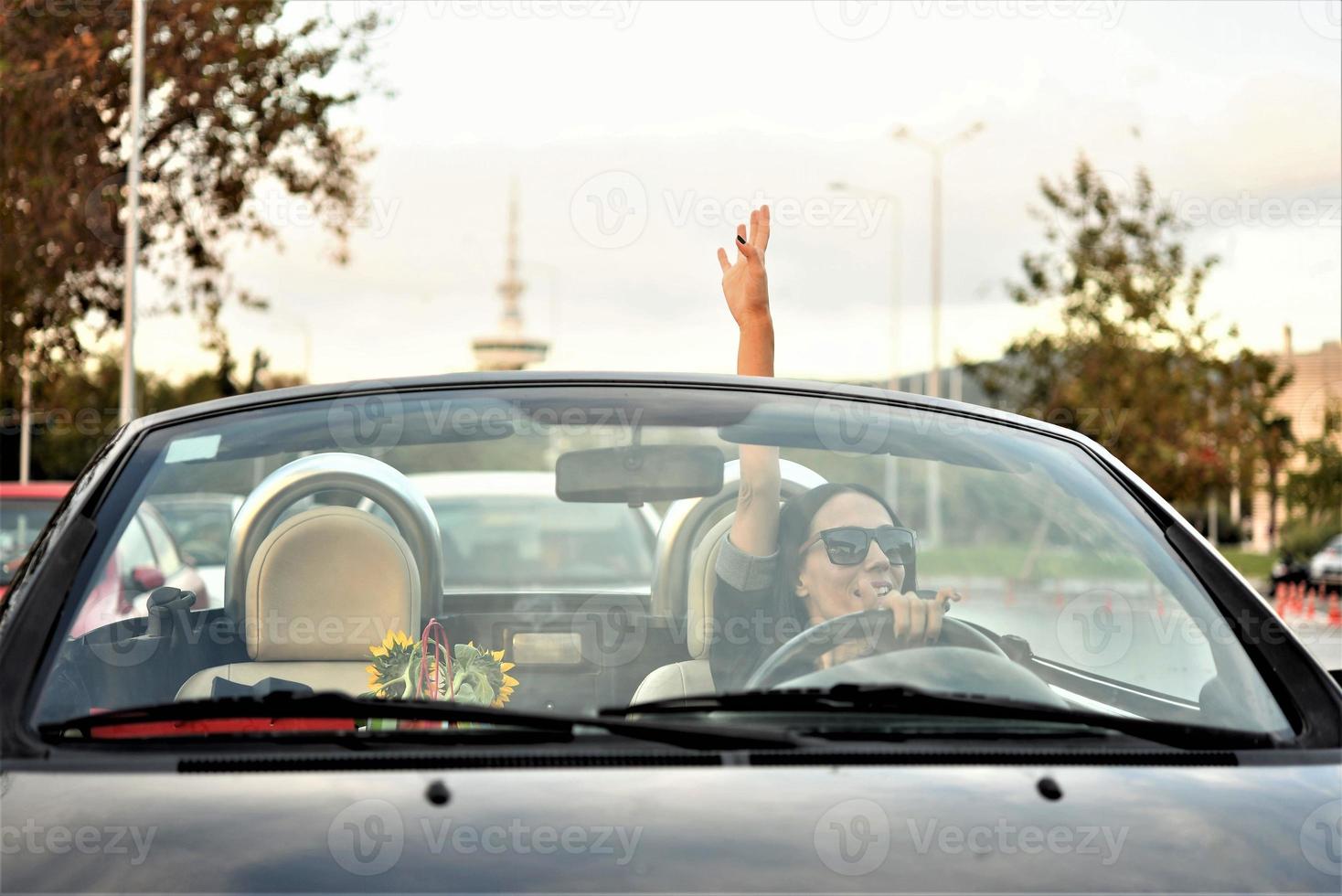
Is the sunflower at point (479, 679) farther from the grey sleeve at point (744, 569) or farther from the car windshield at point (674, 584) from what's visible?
the grey sleeve at point (744, 569)

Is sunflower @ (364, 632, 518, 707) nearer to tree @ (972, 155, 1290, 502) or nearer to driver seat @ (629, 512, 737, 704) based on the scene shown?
driver seat @ (629, 512, 737, 704)

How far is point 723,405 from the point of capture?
2.61 m

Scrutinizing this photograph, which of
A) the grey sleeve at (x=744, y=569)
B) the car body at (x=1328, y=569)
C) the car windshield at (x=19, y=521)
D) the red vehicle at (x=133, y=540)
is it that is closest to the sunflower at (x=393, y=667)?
the grey sleeve at (x=744, y=569)

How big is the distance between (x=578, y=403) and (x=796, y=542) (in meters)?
0.65

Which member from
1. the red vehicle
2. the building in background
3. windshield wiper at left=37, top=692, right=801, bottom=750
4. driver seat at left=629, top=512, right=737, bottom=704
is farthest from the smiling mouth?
the building in background

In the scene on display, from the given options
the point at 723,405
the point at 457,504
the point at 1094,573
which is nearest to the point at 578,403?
the point at 723,405

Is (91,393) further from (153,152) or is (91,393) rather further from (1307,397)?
(1307,397)

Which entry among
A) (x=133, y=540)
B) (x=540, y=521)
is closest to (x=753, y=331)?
(x=133, y=540)

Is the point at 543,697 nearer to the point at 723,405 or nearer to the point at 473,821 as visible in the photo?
the point at 723,405

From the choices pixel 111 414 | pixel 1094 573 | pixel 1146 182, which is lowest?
pixel 1094 573

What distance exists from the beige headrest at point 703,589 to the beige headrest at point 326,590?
0.55 meters

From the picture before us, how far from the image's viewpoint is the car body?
2845 cm

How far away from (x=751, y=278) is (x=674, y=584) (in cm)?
76

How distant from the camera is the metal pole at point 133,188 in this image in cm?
1756
